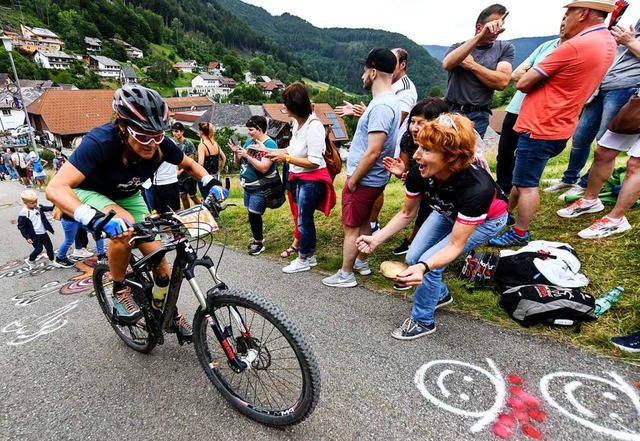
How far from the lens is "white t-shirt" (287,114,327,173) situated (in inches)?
157

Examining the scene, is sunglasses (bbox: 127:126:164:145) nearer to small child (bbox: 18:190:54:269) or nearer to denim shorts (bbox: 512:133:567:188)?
denim shorts (bbox: 512:133:567:188)

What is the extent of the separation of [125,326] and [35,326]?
1477 millimetres

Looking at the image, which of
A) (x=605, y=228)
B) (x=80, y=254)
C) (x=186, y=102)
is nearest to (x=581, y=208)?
(x=605, y=228)

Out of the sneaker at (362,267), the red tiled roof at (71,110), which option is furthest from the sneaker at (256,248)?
the red tiled roof at (71,110)

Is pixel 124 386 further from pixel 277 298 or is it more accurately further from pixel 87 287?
pixel 87 287

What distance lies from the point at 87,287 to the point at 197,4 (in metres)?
203

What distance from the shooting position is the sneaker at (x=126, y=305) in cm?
290

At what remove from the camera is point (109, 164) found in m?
2.61

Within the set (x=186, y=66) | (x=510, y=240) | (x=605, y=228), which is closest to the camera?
(x=605, y=228)

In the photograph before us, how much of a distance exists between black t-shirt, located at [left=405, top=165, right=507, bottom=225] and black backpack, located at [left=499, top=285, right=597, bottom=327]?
2.74ft

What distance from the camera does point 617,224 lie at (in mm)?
3820

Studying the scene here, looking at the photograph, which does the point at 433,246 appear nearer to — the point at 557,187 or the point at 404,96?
the point at 404,96

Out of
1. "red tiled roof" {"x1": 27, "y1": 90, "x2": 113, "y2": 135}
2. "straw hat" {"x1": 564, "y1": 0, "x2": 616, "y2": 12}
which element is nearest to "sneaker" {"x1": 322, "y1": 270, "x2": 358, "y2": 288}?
"straw hat" {"x1": 564, "y1": 0, "x2": 616, "y2": 12}

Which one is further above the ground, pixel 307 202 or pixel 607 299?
pixel 307 202
